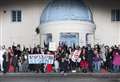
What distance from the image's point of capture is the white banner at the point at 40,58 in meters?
40.6

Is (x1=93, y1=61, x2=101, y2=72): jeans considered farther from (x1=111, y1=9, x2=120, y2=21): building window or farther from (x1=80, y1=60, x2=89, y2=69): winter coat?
(x1=111, y1=9, x2=120, y2=21): building window

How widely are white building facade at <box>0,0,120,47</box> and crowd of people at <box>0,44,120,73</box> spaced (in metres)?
9.50

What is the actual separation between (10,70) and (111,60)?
6816 millimetres

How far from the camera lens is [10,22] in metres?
52.9

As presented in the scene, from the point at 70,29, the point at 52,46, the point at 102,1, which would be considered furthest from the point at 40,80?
the point at 102,1

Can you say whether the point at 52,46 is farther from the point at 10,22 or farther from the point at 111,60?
the point at 10,22

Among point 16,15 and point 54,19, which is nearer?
point 54,19

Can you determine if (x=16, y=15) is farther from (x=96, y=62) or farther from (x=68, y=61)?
(x=96, y=62)

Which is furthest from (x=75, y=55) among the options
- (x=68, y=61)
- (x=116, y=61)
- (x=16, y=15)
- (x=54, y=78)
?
(x=16, y=15)

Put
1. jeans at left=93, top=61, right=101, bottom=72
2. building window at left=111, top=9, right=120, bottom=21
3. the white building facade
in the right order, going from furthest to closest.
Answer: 1. building window at left=111, top=9, right=120, bottom=21
2. the white building facade
3. jeans at left=93, top=61, right=101, bottom=72

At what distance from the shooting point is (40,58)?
40719 mm

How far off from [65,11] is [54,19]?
3.76 ft

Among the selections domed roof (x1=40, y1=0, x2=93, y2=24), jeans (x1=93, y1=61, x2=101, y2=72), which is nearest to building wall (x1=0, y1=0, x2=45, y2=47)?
domed roof (x1=40, y1=0, x2=93, y2=24)

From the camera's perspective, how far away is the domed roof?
51375 millimetres
